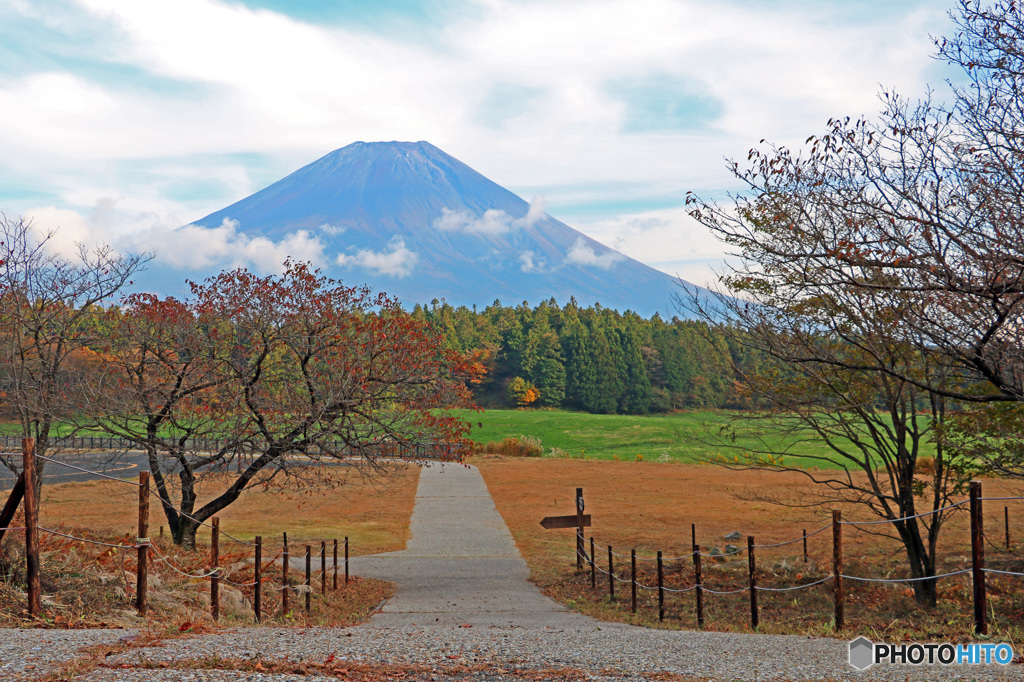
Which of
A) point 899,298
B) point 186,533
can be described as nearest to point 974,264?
point 899,298

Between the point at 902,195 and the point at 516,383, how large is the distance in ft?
271

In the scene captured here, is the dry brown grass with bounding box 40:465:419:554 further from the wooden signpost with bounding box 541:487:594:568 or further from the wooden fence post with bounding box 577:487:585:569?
the wooden fence post with bounding box 577:487:585:569

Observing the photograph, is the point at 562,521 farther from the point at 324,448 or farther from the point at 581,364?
the point at 581,364

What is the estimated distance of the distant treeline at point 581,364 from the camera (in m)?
87.9

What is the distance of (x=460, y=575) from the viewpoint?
48.6ft

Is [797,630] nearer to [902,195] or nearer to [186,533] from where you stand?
[902,195]

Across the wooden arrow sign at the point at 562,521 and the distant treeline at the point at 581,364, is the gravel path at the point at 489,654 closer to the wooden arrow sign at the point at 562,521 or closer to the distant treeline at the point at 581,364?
the wooden arrow sign at the point at 562,521

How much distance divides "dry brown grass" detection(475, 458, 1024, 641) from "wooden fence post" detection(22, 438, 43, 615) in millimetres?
7256

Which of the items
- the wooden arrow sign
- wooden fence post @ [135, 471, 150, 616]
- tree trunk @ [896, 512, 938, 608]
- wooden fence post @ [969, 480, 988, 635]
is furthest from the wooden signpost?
wooden fence post @ [969, 480, 988, 635]

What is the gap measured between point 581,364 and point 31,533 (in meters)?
83.0

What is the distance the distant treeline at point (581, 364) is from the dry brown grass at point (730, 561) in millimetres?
51004

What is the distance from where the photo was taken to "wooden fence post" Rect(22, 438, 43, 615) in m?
7.12

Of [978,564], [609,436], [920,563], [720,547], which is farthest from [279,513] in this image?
[609,436]

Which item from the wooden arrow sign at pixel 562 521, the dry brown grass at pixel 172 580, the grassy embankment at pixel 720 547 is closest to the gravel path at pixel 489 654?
the dry brown grass at pixel 172 580
